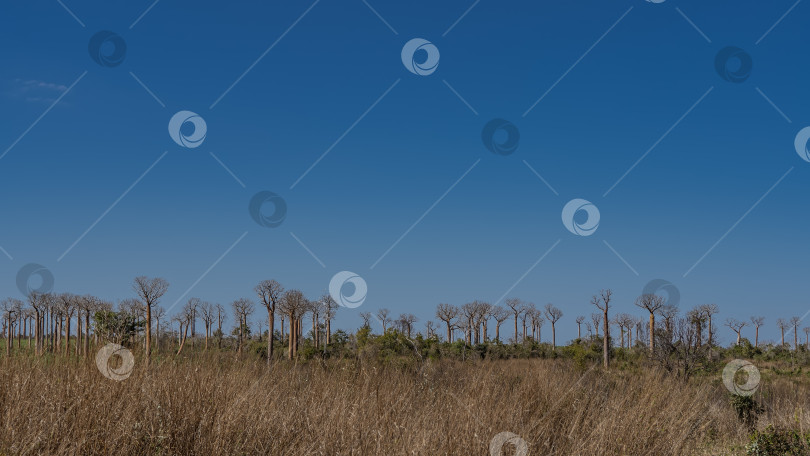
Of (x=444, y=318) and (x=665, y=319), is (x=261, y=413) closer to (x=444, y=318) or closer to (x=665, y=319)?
(x=665, y=319)

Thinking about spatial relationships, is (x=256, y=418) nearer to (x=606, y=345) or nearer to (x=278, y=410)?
(x=278, y=410)

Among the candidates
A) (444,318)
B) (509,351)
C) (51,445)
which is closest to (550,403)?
(51,445)

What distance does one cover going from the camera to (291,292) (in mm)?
51031

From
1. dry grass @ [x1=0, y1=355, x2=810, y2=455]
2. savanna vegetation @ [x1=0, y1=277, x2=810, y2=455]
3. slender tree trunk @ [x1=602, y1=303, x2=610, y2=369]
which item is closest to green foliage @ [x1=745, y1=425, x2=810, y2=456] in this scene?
savanna vegetation @ [x1=0, y1=277, x2=810, y2=455]

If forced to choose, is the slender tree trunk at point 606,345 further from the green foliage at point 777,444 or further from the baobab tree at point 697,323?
the green foliage at point 777,444

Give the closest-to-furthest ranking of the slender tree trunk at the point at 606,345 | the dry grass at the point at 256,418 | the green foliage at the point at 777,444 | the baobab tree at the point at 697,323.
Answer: the dry grass at the point at 256,418
the green foliage at the point at 777,444
the baobab tree at the point at 697,323
the slender tree trunk at the point at 606,345

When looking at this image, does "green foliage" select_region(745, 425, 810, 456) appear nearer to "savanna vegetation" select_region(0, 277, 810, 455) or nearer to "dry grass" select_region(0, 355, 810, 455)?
"savanna vegetation" select_region(0, 277, 810, 455)

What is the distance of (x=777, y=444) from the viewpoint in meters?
11.1

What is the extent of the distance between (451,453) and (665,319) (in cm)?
2196

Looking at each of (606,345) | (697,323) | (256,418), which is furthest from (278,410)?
(606,345)

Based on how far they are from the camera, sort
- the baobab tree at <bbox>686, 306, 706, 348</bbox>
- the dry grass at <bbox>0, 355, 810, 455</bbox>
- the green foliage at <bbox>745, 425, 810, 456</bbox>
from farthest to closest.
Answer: the baobab tree at <bbox>686, 306, 706, 348</bbox> → the green foliage at <bbox>745, 425, 810, 456</bbox> → the dry grass at <bbox>0, 355, 810, 455</bbox>

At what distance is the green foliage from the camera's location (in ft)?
35.7

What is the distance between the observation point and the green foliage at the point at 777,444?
35.7 feet

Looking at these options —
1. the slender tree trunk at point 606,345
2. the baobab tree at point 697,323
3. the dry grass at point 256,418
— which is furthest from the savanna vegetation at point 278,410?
the slender tree trunk at point 606,345
